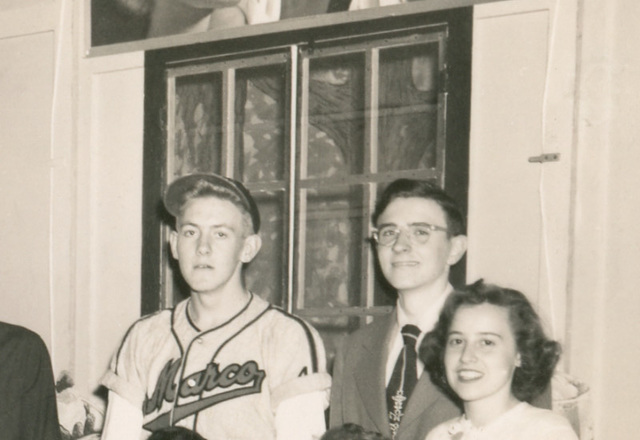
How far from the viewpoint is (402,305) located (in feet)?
9.16

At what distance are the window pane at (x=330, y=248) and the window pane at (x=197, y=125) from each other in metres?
0.54

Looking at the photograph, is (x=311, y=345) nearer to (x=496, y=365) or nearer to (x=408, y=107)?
(x=496, y=365)

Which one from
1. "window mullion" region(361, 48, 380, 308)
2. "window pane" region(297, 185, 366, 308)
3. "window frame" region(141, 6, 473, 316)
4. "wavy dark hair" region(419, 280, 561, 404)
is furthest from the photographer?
"window pane" region(297, 185, 366, 308)

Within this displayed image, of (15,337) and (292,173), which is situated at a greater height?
(292,173)

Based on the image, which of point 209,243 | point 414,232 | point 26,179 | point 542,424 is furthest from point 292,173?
point 542,424

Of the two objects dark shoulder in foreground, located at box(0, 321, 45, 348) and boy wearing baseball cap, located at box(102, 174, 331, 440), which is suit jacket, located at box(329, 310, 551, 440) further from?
dark shoulder in foreground, located at box(0, 321, 45, 348)

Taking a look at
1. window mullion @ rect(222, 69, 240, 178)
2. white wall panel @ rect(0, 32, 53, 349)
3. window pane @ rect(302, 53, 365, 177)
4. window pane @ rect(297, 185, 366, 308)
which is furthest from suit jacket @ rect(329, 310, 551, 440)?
white wall panel @ rect(0, 32, 53, 349)

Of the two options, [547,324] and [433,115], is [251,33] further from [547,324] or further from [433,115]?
[547,324]

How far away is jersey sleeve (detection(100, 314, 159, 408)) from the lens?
9.37 ft

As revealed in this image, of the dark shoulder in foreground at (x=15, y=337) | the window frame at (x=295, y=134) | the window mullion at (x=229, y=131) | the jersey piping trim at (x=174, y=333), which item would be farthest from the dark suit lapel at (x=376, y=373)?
the window mullion at (x=229, y=131)

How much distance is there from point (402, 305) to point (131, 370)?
2.98 feet

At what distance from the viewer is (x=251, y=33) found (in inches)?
146

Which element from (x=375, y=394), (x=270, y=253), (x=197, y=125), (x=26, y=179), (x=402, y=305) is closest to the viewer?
(x=375, y=394)

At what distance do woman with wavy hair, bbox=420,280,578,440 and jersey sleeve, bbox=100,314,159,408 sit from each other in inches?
38.6
